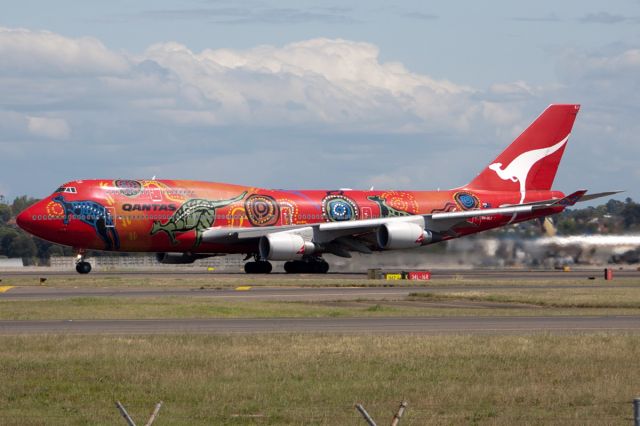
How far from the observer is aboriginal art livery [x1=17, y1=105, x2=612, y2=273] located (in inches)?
2596

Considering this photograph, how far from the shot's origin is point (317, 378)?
2362 cm

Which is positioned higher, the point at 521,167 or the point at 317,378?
the point at 521,167

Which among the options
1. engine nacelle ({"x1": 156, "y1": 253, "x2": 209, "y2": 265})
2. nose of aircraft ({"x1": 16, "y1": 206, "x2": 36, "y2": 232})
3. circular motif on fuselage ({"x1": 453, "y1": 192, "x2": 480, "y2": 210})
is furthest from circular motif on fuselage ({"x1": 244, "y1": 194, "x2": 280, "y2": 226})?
circular motif on fuselage ({"x1": 453, "y1": 192, "x2": 480, "y2": 210})

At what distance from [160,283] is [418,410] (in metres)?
39.2

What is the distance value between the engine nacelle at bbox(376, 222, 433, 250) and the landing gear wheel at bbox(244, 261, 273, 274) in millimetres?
6894

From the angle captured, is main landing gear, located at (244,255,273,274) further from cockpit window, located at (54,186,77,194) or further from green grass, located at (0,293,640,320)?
green grass, located at (0,293,640,320)

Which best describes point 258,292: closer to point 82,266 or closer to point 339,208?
point 82,266

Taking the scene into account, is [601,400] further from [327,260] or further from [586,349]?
[327,260]

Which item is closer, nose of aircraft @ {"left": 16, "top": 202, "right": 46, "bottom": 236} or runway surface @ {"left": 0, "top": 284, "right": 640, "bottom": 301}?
runway surface @ {"left": 0, "top": 284, "right": 640, "bottom": 301}


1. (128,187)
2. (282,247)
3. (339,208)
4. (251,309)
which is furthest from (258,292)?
(339,208)

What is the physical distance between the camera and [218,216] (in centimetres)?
6838

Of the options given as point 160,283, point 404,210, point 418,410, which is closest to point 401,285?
point 160,283

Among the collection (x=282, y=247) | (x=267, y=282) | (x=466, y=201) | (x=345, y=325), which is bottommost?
(x=345, y=325)

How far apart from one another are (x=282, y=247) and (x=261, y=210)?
4882 mm
